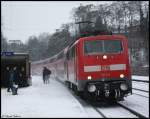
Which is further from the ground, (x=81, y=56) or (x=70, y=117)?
(x=81, y=56)

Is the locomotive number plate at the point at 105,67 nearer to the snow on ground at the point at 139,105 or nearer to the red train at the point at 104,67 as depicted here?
the red train at the point at 104,67

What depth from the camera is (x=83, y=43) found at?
1806 cm

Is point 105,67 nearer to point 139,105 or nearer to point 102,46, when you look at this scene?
point 102,46

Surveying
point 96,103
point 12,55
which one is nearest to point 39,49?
point 12,55

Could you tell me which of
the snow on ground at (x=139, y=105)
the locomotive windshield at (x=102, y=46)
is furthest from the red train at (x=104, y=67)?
the snow on ground at (x=139, y=105)

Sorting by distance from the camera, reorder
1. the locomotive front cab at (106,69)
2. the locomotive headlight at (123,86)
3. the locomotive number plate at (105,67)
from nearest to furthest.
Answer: the locomotive headlight at (123,86), the locomotive front cab at (106,69), the locomotive number plate at (105,67)

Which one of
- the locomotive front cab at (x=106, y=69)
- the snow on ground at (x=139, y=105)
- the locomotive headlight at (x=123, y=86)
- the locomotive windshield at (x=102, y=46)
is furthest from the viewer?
the locomotive windshield at (x=102, y=46)

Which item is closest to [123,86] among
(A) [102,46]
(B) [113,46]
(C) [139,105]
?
(C) [139,105]

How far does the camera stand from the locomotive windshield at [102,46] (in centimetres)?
1798

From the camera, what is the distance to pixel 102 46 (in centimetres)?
1805

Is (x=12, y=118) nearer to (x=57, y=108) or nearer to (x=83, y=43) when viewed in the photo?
(x=57, y=108)

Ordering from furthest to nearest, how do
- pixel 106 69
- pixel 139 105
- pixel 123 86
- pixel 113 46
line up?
pixel 113 46, pixel 106 69, pixel 123 86, pixel 139 105

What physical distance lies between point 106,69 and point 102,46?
3.39 feet

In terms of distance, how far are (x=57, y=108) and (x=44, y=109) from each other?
0.54 metres
